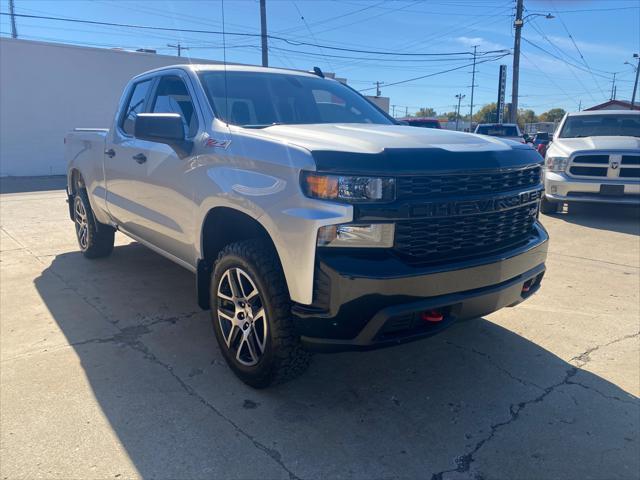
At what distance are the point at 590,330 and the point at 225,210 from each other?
2916 millimetres

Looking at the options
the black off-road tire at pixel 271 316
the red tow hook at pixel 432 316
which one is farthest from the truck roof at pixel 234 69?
the red tow hook at pixel 432 316

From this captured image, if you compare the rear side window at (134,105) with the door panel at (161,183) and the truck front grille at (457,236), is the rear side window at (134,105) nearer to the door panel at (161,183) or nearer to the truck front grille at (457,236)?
the door panel at (161,183)

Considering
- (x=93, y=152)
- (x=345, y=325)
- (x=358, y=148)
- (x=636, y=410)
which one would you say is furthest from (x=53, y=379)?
(x=636, y=410)

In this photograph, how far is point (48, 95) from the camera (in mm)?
17547

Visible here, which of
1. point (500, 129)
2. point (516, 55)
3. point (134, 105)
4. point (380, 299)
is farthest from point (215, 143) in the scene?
point (516, 55)

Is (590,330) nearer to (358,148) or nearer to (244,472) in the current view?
(358,148)

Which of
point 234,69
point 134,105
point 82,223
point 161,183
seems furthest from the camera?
point 82,223

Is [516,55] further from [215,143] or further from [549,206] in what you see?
[215,143]

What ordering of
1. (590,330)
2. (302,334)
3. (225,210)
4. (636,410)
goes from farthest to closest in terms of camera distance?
1. (590,330)
2. (225,210)
3. (636,410)
4. (302,334)

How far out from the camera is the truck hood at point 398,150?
245 cm

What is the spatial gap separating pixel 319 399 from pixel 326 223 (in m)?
1.15

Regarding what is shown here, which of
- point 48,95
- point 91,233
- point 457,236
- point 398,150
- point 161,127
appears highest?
point 48,95

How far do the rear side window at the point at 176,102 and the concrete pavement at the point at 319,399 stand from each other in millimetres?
1534

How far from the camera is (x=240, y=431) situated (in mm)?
2645
